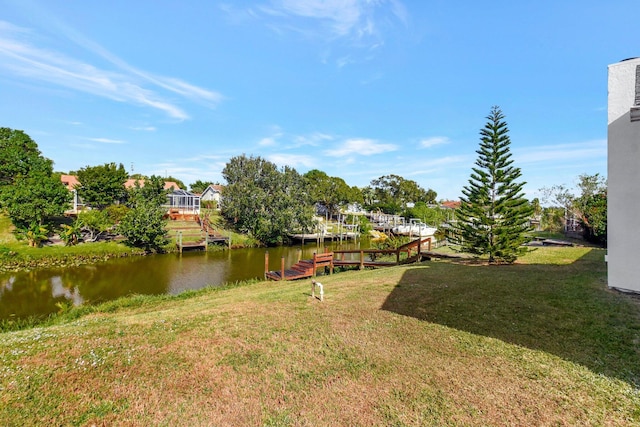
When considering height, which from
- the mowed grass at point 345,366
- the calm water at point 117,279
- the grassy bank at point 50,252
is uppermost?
the mowed grass at point 345,366

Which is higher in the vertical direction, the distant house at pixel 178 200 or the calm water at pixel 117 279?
the distant house at pixel 178 200

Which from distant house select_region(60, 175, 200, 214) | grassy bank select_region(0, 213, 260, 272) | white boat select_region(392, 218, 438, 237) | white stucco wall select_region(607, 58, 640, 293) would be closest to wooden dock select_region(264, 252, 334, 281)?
white stucco wall select_region(607, 58, 640, 293)

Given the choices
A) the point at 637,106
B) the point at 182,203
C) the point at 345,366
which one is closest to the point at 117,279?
the point at 345,366

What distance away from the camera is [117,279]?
1680cm

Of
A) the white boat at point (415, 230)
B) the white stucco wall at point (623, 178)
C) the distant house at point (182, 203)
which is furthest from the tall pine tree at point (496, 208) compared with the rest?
the distant house at point (182, 203)

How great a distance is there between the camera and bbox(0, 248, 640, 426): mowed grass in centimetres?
343

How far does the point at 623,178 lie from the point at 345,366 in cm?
723

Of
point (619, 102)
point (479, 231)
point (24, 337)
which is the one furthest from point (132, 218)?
point (619, 102)

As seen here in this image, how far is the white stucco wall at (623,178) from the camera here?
635 centimetres

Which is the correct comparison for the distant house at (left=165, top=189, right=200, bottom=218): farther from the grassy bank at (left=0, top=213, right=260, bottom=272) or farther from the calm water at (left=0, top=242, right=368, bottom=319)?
the calm water at (left=0, top=242, right=368, bottom=319)

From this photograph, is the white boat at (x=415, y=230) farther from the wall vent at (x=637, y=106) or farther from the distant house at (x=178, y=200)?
the wall vent at (x=637, y=106)

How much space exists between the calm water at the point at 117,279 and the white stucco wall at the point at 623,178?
1551 centimetres

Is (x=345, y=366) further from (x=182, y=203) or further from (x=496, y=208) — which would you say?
(x=182, y=203)

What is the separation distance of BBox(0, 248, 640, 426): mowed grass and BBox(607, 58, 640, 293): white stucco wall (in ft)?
2.65
